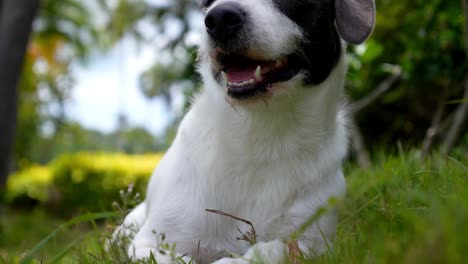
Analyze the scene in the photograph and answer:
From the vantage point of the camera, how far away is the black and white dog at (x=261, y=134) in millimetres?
2525

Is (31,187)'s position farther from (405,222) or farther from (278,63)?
(405,222)

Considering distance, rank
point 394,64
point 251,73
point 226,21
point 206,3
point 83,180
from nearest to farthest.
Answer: point 226,21 → point 251,73 → point 206,3 → point 394,64 → point 83,180

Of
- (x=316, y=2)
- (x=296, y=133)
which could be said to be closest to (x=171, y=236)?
(x=296, y=133)

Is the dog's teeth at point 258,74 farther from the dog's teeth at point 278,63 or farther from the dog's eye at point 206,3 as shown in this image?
the dog's eye at point 206,3

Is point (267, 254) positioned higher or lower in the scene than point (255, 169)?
lower

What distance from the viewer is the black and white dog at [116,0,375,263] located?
253 cm

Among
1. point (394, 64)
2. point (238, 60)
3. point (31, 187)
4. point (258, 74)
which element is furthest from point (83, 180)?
point (258, 74)

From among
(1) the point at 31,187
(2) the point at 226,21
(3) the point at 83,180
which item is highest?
(2) the point at 226,21

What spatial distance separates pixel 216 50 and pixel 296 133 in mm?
575

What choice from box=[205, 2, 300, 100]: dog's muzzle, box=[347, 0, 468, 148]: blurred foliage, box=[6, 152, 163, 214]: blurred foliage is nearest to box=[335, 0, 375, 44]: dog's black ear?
box=[205, 2, 300, 100]: dog's muzzle

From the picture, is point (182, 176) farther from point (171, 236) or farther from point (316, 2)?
point (316, 2)

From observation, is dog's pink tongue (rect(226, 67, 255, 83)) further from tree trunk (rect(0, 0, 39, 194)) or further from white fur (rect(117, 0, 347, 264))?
tree trunk (rect(0, 0, 39, 194))

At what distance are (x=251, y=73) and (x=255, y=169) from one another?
1.50 feet

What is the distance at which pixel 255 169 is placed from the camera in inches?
107
